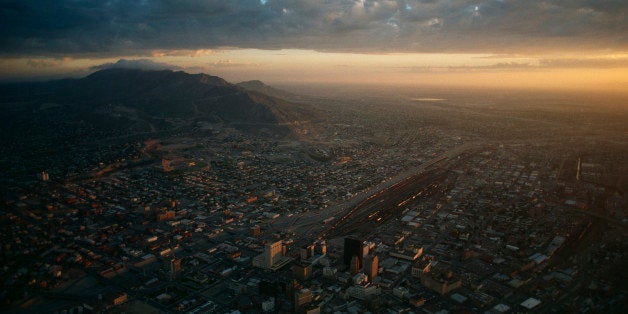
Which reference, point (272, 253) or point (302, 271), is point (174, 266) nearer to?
point (272, 253)

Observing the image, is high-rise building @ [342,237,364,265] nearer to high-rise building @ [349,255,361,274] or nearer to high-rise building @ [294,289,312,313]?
high-rise building @ [349,255,361,274]

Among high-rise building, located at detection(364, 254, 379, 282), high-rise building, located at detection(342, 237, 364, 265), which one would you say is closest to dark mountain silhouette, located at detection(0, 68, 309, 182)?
high-rise building, located at detection(342, 237, 364, 265)

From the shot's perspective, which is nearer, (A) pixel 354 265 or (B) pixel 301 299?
(B) pixel 301 299

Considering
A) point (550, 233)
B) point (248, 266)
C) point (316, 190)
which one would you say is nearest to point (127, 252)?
point (248, 266)

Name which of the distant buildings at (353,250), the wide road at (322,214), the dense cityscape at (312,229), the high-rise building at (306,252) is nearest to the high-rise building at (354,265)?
the dense cityscape at (312,229)

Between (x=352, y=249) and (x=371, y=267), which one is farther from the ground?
(x=352, y=249)

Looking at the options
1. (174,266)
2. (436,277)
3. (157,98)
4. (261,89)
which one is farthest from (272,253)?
(261,89)

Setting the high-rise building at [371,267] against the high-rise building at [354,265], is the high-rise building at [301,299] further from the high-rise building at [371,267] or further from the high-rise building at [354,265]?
the high-rise building at [371,267]

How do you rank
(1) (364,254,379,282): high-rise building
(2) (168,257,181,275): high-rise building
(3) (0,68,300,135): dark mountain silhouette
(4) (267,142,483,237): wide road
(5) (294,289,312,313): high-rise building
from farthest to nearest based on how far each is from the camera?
(3) (0,68,300,135): dark mountain silhouette → (4) (267,142,483,237): wide road → (2) (168,257,181,275): high-rise building → (1) (364,254,379,282): high-rise building → (5) (294,289,312,313): high-rise building
